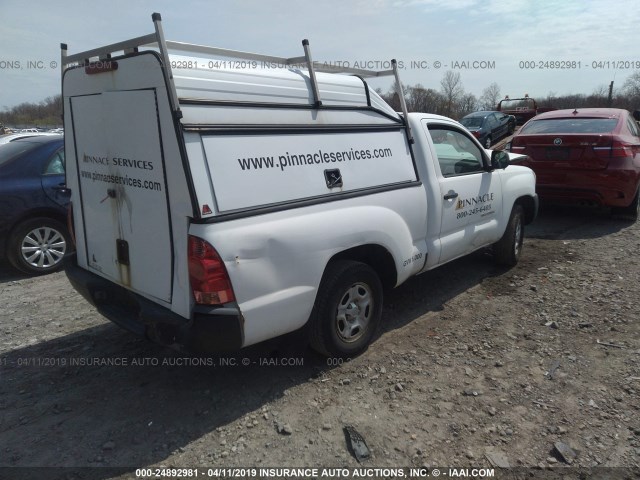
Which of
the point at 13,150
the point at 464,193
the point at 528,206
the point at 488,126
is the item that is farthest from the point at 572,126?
the point at 488,126

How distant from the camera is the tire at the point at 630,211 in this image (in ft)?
24.6

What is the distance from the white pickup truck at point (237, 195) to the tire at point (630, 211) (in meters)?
5.17

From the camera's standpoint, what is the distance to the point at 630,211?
766cm

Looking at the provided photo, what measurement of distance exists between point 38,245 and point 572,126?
8026 millimetres

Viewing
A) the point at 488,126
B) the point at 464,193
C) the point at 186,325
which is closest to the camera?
the point at 186,325

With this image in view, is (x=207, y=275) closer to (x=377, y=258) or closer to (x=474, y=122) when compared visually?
(x=377, y=258)

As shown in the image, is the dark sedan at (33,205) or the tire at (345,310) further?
the dark sedan at (33,205)

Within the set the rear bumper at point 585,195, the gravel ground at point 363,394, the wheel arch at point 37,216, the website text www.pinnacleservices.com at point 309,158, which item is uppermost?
the website text www.pinnacleservices.com at point 309,158

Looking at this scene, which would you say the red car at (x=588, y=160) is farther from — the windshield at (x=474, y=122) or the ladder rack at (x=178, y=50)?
the windshield at (x=474, y=122)

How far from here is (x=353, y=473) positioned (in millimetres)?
2584

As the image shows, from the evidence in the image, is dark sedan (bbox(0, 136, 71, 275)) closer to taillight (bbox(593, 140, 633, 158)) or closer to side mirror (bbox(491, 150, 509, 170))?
side mirror (bbox(491, 150, 509, 170))

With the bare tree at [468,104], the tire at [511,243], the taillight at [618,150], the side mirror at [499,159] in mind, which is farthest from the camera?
the bare tree at [468,104]

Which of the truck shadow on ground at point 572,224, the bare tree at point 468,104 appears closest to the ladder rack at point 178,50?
→ the truck shadow on ground at point 572,224

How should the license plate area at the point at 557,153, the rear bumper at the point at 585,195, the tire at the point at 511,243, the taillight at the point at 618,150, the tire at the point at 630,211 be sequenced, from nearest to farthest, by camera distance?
the tire at the point at 511,243 < the taillight at the point at 618,150 < the rear bumper at the point at 585,195 < the license plate area at the point at 557,153 < the tire at the point at 630,211
